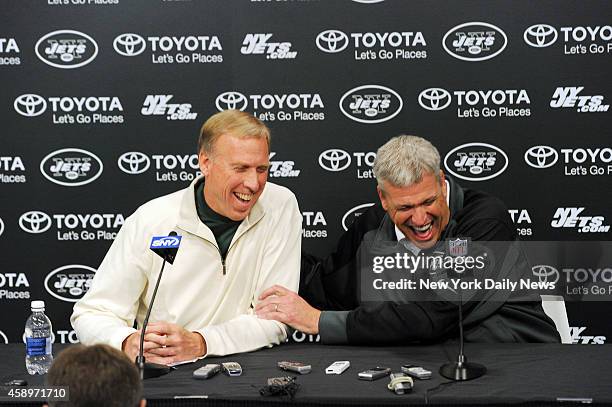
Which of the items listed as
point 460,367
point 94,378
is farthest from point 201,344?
point 94,378

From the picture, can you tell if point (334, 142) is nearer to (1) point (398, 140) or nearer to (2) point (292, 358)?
(1) point (398, 140)

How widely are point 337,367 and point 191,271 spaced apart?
809 millimetres

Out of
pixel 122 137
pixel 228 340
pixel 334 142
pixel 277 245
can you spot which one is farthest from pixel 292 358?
pixel 122 137

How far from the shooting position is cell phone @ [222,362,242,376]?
2449mm

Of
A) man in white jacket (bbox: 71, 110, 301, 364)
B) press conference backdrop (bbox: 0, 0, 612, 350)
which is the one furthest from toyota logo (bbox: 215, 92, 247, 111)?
man in white jacket (bbox: 71, 110, 301, 364)

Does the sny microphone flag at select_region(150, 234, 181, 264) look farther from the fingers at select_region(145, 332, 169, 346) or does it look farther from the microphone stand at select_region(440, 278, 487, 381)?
the microphone stand at select_region(440, 278, 487, 381)

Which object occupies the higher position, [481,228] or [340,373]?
[481,228]

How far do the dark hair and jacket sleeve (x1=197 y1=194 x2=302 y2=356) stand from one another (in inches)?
51.1

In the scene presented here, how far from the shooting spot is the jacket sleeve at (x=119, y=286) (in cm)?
295

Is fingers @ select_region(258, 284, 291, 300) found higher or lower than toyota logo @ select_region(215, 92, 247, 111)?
lower

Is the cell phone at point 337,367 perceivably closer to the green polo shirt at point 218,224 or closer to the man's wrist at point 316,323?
→ the man's wrist at point 316,323

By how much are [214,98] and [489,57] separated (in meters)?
1.41

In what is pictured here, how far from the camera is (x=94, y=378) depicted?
4.56ft

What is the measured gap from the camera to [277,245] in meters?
3.13
